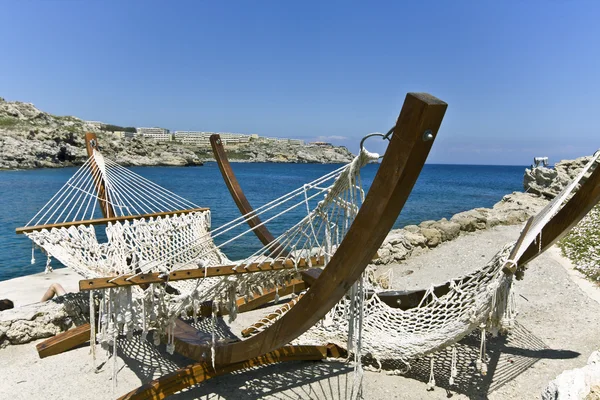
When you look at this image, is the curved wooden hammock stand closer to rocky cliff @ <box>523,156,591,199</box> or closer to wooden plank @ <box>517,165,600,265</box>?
wooden plank @ <box>517,165,600,265</box>

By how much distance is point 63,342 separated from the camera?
3336mm

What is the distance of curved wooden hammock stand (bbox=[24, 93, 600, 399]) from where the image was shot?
1.28m

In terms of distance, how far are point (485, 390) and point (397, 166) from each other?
2235mm

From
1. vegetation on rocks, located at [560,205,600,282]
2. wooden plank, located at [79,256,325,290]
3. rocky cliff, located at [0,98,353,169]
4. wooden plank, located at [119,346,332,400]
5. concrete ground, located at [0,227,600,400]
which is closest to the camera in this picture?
wooden plank, located at [79,256,325,290]

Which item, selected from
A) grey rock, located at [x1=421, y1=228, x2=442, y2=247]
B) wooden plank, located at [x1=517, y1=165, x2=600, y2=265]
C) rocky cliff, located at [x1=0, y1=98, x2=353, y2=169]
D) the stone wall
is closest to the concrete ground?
wooden plank, located at [x1=517, y1=165, x2=600, y2=265]

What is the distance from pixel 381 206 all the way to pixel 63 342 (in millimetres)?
3119

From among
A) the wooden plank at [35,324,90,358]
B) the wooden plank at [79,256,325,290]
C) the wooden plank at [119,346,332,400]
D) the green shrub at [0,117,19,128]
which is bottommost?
the wooden plank at [35,324,90,358]

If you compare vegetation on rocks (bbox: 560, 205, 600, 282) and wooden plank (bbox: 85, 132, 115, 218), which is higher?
wooden plank (bbox: 85, 132, 115, 218)

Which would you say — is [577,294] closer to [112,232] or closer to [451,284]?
[451,284]

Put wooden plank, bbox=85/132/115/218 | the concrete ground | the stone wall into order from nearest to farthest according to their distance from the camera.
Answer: the concrete ground → wooden plank, bbox=85/132/115/218 → the stone wall

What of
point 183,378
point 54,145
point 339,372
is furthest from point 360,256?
point 54,145

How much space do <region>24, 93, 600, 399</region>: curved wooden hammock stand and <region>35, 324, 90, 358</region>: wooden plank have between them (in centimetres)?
103

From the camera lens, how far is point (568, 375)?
5.54 ft

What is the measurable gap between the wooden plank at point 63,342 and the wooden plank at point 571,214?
338cm
